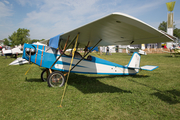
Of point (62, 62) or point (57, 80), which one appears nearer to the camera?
point (57, 80)

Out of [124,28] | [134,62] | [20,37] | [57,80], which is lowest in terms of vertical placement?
[57,80]

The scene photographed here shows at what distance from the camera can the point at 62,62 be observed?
226 inches

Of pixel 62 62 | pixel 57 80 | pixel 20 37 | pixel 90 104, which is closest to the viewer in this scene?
pixel 90 104

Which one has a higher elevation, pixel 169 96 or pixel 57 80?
pixel 57 80

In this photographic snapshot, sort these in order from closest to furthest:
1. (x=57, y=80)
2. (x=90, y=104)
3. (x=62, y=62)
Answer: (x=90, y=104)
(x=57, y=80)
(x=62, y=62)

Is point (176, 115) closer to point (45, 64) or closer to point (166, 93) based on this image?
point (166, 93)

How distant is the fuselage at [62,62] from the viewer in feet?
17.8

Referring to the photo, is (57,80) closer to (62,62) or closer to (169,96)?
(62,62)

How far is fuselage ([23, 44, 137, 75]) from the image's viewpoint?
213 inches

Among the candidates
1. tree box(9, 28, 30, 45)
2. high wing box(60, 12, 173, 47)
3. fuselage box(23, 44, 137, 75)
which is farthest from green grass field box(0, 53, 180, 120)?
tree box(9, 28, 30, 45)

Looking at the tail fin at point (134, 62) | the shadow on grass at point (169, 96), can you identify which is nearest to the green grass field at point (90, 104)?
the shadow on grass at point (169, 96)

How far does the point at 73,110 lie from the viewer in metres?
3.36

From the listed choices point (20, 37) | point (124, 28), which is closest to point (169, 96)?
point (124, 28)

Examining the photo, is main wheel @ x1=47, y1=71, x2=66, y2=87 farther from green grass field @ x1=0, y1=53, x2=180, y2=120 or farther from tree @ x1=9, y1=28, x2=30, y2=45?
tree @ x1=9, y1=28, x2=30, y2=45
